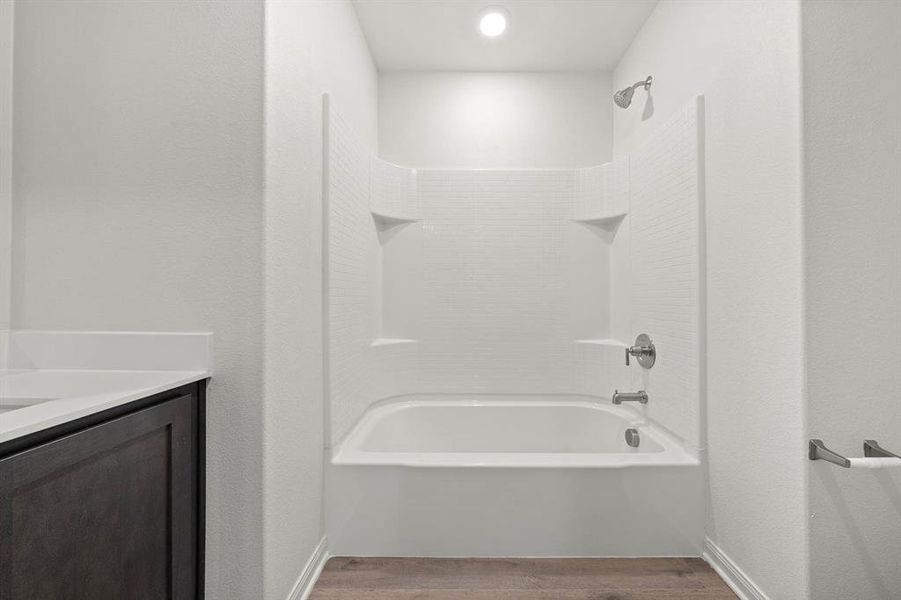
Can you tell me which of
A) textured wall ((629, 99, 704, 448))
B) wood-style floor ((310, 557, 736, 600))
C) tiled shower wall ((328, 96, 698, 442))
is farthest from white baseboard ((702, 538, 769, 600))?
tiled shower wall ((328, 96, 698, 442))

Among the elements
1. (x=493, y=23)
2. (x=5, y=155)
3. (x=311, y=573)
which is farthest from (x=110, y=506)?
(x=493, y=23)

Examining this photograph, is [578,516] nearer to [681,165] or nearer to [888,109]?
[681,165]

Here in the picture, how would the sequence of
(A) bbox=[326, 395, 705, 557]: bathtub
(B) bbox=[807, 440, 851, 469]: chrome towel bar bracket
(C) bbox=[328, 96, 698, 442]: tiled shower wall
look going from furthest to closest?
(C) bbox=[328, 96, 698, 442]: tiled shower wall < (A) bbox=[326, 395, 705, 557]: bathtub < (B) bbox=[807, 440, 851, 469]: chrome towel bar bracket

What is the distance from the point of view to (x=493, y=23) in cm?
232

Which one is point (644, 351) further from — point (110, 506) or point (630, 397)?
point (110, 506)

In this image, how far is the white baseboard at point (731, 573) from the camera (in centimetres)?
149

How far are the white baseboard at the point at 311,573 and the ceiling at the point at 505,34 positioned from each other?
2394 millimetres

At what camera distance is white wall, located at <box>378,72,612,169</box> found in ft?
9.34

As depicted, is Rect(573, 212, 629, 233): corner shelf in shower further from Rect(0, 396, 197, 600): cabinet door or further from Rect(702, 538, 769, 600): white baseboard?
Rect(0, 396, 197, 600): cabinet door

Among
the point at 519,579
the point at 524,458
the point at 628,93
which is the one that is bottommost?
the point at 519,579

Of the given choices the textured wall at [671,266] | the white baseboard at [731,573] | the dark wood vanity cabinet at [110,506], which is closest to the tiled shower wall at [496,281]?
the textured wall at [671,266]

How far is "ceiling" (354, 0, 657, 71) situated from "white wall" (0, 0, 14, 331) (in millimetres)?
1400

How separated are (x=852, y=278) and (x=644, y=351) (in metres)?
1.02

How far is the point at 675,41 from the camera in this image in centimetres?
206
